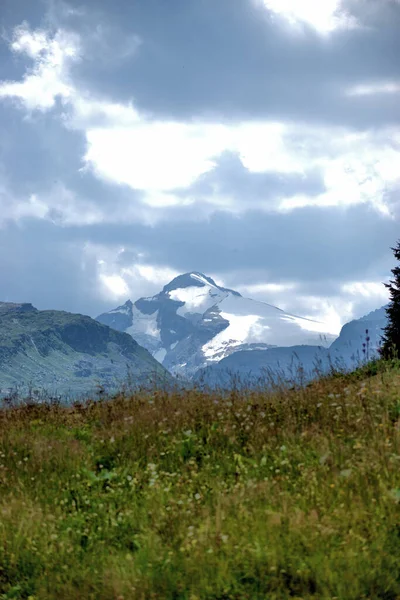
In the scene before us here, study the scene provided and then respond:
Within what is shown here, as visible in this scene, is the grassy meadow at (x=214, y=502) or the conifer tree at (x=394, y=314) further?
the conifer tree at (x=394, y=314)

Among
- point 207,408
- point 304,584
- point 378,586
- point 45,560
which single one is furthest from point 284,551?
point 207,408

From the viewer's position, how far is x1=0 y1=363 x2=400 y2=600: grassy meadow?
586 cm

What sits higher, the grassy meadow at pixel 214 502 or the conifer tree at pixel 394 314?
the conifer tree at pixel 394 314

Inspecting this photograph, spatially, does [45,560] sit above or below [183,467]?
below

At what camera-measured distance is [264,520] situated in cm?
660

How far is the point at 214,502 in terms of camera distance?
7383 mm

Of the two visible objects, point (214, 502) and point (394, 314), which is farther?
point (394, 314)

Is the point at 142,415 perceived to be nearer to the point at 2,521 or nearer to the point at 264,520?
the point at 2,521

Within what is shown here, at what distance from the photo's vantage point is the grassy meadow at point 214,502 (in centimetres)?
586

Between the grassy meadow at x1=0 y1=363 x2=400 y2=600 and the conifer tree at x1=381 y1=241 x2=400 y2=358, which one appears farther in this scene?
the conifer tree at x1=381 y1=241 x2=400 y2=358

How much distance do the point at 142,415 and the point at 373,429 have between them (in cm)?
413

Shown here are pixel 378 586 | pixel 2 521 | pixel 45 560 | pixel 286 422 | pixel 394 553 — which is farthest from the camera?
pixel 286 422

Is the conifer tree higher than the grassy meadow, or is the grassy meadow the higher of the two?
the conifer tree

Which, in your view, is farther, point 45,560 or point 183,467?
point 183,467
